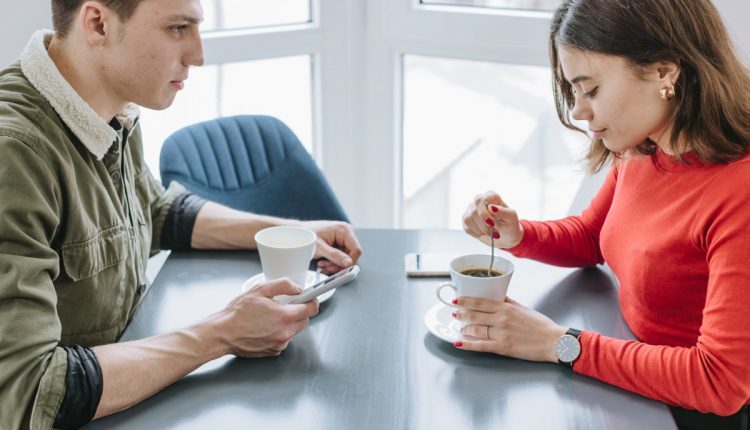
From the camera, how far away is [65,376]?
116cm

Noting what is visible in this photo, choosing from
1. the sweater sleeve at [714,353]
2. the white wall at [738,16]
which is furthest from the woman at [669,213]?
the white wall at [738,16]

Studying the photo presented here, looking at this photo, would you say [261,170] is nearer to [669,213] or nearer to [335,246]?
[335,246]

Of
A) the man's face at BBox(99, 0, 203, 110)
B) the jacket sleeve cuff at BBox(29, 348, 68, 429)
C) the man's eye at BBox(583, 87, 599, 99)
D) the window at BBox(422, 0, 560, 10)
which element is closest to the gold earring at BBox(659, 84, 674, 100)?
the man's eye at BBox(583, 87, 599, 99)

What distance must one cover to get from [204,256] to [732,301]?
1030 mm

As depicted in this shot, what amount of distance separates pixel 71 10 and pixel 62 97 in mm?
155

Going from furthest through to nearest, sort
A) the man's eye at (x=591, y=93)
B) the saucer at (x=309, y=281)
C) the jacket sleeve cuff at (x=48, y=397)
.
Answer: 1. the saucer at (x=309, y=281)
2. the man's eye at (x=591, y=93)
3. the jacket sleeve cuff at (x=48, y=397)

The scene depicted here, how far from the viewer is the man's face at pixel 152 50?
1.42 m

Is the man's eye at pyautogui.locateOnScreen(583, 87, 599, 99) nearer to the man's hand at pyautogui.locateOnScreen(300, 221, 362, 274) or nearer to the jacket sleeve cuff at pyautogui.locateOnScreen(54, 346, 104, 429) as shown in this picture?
the man's hand at pyautogui.locateOnScreen(300, 221, 362, 274)

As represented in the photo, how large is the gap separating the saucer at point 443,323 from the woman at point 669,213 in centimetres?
3

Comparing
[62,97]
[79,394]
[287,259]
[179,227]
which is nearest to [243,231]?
[179,227]

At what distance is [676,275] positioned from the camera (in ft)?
4.51

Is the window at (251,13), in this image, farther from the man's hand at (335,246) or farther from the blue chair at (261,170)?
the man's hand at (335,246)

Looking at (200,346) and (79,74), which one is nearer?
(200,346)

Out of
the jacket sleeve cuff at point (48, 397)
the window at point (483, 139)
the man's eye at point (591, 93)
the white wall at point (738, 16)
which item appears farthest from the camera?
the window at point (483, 139)
